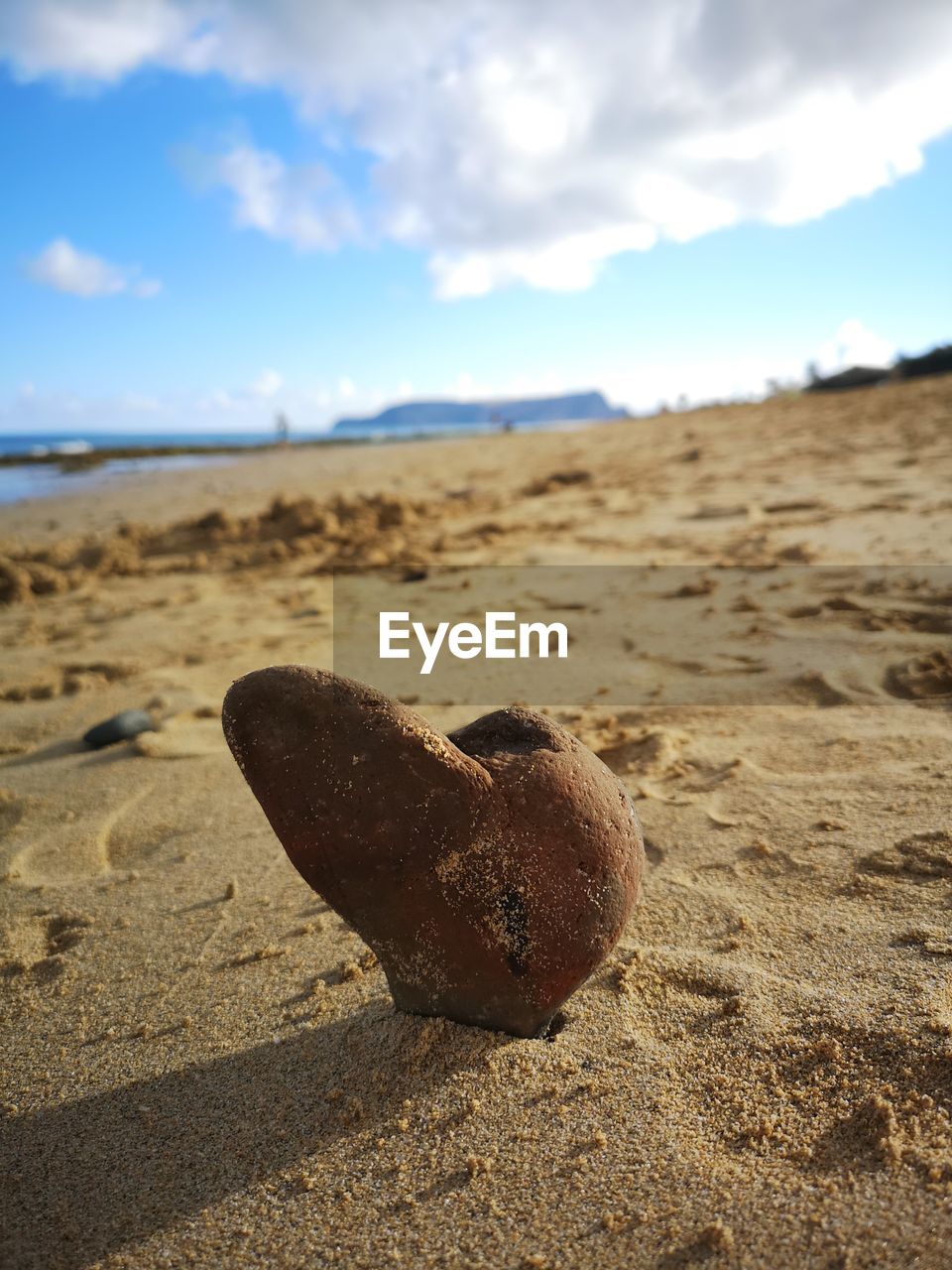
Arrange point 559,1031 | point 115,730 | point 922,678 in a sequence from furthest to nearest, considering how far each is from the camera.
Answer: point 115,730 → point 922,678 → point 559,1031

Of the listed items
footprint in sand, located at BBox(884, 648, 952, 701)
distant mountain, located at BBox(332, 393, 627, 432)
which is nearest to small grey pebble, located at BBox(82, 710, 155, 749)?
footprint in sand, located at BBox(884, 648, 952, 701)

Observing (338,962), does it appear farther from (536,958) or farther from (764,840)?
(764,840)

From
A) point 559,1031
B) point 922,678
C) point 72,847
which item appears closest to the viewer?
point 559,1031

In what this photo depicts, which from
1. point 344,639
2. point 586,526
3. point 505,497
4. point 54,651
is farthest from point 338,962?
point 505,497

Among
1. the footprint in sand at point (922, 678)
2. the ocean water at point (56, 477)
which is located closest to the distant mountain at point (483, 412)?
the ocean water at point (56, 477)

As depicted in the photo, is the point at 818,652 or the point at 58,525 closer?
the point at 818,652

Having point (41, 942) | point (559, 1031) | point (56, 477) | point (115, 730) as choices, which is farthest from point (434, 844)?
point (56, 477)

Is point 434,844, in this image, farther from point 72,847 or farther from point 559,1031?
point 72,847
